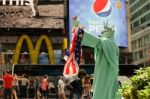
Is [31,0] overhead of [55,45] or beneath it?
overhead

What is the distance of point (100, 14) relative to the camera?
4000cm

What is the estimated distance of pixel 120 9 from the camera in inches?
1608

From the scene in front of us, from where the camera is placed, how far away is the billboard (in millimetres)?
39219

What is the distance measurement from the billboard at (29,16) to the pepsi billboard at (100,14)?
1.22m

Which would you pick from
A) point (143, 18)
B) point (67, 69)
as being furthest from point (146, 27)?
point (67, 69)

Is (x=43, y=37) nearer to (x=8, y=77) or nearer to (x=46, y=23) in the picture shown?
(x=46, y=23)

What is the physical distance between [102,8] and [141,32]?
46159 millimetres

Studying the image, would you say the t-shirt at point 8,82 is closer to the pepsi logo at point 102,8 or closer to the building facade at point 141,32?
the pepsi logo at point 102,8

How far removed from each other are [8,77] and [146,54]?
62.8m

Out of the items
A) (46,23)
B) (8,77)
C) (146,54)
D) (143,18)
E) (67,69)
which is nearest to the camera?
(67,69)

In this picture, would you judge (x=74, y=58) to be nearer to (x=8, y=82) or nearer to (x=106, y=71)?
(x=106, y=71)

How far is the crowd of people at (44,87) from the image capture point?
52.2 ft

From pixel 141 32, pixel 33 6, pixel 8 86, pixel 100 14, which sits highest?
pixel 141 32

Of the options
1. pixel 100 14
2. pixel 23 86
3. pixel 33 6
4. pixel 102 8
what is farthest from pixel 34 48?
pixel 23 86
